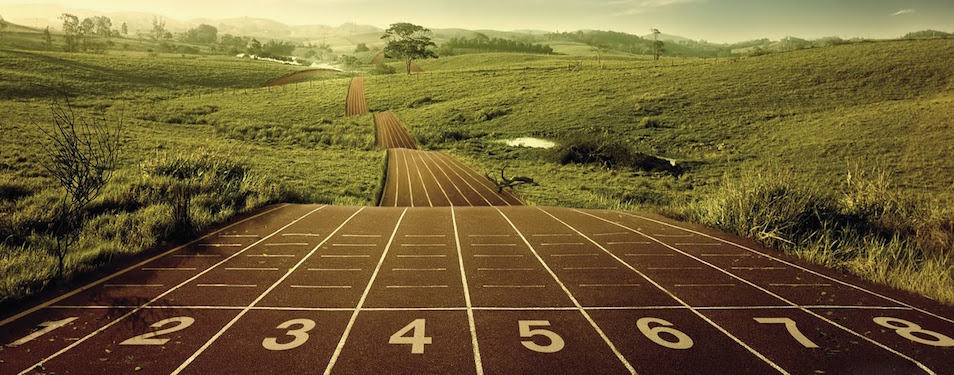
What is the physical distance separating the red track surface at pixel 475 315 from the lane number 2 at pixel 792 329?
21 mm

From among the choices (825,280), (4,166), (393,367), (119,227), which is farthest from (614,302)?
(4,166)

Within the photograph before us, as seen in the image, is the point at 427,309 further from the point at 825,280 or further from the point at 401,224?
the point at 825,280

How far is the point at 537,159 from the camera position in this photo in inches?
1074

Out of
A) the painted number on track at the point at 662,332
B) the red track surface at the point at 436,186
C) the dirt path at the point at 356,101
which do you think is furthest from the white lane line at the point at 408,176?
the dirt path at the point at 356,101

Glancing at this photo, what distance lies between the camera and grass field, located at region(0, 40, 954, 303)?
28.1 ft

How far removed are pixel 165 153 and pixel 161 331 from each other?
11334mm

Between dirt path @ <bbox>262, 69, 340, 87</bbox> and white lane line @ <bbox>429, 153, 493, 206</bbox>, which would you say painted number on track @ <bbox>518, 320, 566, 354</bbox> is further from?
dirt path @ <bbox>262, 69, 340, 87</bbox>

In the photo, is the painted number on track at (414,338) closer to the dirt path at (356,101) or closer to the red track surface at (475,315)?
the red track surface at (475,315)

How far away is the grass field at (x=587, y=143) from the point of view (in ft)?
28.1

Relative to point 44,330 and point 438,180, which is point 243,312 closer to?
point 44,330

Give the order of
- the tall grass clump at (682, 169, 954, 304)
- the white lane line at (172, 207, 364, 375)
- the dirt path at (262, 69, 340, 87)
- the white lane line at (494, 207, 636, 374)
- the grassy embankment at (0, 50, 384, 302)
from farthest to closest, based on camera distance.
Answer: the dirt path at (262, 69, 340, 87), the grassy embankment at (0, 50, 384, 302), the tall grass clump at (682, 169, 954, 304), the white lane line at (494, 207, 636, 374), the white lane line at (172, 207, 364, 375)

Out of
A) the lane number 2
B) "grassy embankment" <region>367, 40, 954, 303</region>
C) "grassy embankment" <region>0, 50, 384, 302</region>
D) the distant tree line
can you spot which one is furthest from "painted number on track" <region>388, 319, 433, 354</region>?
the distant tree line

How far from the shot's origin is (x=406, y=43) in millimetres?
76000

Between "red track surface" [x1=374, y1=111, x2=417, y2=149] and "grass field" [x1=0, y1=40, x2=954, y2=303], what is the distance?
3.57ft
